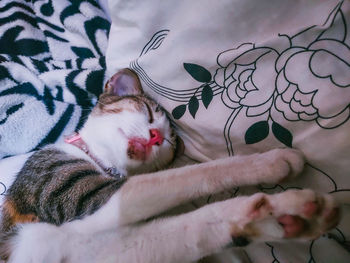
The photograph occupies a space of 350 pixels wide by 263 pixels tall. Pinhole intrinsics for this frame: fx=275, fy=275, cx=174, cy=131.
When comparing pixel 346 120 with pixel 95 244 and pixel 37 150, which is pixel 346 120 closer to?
pixel 95 244

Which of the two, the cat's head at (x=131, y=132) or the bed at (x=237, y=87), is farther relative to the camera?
the cat's head at (x=131, y=132)

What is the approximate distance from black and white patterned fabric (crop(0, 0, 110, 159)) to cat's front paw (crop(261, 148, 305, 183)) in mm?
813

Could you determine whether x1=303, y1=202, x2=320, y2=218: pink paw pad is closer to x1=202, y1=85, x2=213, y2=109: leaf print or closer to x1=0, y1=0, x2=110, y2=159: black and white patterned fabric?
x1=202, y1=85, x2=213, y2=109: leaf print

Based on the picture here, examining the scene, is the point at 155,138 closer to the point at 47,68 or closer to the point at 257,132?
the point at 257,132

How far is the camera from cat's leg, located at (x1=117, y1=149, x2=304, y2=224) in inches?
26.0

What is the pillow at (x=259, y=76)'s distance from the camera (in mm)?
552

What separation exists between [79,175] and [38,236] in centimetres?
20

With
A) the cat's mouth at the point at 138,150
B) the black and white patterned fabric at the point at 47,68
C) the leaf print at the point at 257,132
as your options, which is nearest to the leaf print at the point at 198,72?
the leaf print at the point at 257,132

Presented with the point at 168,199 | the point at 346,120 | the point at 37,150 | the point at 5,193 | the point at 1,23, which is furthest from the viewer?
the point at 1,23

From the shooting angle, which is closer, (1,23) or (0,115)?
(0,115)

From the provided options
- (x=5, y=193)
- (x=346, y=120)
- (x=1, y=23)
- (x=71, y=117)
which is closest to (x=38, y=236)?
(x=5, y=193)

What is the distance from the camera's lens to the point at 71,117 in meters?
1.18

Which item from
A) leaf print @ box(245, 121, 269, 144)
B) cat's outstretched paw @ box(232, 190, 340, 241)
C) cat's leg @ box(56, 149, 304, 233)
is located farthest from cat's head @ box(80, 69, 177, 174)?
cat's outstretched paw @ box(232, 190, 340, 241)

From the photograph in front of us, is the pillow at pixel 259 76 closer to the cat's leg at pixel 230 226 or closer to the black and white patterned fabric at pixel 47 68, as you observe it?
the cat's leg at pixel 230 226
